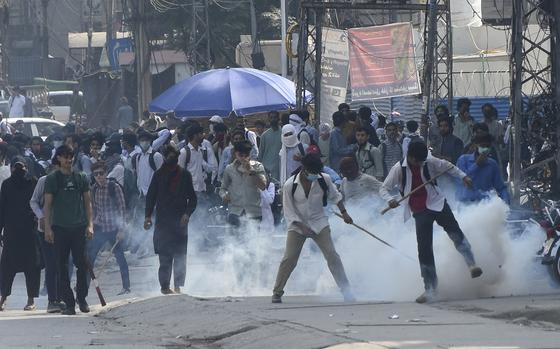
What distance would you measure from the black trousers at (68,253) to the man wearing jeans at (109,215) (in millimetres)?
2081

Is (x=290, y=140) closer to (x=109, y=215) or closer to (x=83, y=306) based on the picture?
(x=109, y=215)

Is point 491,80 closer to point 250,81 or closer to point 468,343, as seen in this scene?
point 250,81

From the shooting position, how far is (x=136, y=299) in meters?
14.5

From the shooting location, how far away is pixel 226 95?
2694 centimetres

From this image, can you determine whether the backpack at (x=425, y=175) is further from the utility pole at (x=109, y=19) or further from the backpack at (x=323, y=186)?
the utility pole at (x=109, y=19)

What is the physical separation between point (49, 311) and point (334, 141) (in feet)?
23.0

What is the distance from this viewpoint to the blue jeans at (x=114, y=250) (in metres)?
15.8

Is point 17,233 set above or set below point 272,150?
below

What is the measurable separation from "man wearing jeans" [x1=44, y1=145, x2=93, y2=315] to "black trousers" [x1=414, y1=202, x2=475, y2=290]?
129 inches

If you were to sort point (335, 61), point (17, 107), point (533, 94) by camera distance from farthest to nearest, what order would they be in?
1. point (17, 107)
2. point (335, 61)
3. point (533, 94)

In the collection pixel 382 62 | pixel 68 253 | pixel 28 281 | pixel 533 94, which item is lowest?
pixel 28 281

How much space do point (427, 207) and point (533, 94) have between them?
20.2ft

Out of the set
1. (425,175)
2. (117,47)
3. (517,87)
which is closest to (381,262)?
(425,175)

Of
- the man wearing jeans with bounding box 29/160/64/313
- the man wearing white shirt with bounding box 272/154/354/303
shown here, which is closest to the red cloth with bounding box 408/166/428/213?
the man wearing white shirt with bounding box 272/154/354/303
